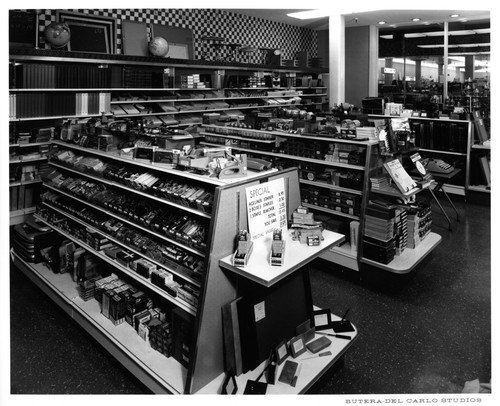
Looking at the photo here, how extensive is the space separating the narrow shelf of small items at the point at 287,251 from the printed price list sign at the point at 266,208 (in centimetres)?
5

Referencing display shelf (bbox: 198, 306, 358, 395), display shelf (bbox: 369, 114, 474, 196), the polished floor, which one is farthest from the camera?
display shelf (bbox: 369, 114, 474, 196)

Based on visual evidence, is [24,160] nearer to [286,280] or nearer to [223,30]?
[286,280]

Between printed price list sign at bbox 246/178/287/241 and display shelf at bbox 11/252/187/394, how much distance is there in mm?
896

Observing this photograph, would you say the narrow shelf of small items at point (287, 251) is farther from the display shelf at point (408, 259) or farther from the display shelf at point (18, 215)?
the display shelf at point (18, 215)

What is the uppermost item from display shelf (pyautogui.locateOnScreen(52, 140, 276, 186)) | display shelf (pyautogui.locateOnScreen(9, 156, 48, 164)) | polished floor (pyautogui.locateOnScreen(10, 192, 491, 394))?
display shelf (pyautogui.locateOnScreen(9, 156, 48, 164))

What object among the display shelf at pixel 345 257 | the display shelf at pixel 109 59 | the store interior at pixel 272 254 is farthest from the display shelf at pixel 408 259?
the display shelf at pixel 109 59

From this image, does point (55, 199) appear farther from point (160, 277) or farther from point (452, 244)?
point (452, 244)

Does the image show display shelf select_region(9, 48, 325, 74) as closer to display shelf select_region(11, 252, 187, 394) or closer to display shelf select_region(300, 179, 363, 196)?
display shelf select_region(11, 252, 187, 394)

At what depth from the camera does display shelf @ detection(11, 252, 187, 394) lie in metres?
2.28

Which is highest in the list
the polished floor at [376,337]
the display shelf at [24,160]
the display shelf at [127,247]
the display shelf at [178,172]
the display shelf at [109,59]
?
the display shelf at [109,59]

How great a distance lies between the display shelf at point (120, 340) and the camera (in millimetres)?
2277

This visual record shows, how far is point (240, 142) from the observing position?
4875 mm

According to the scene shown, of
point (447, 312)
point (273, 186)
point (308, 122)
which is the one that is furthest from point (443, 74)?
point (273, 186)

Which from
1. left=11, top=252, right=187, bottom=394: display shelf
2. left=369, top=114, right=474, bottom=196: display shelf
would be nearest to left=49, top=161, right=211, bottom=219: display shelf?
left=11, top=252, right=187, bottom=394: display shelf
